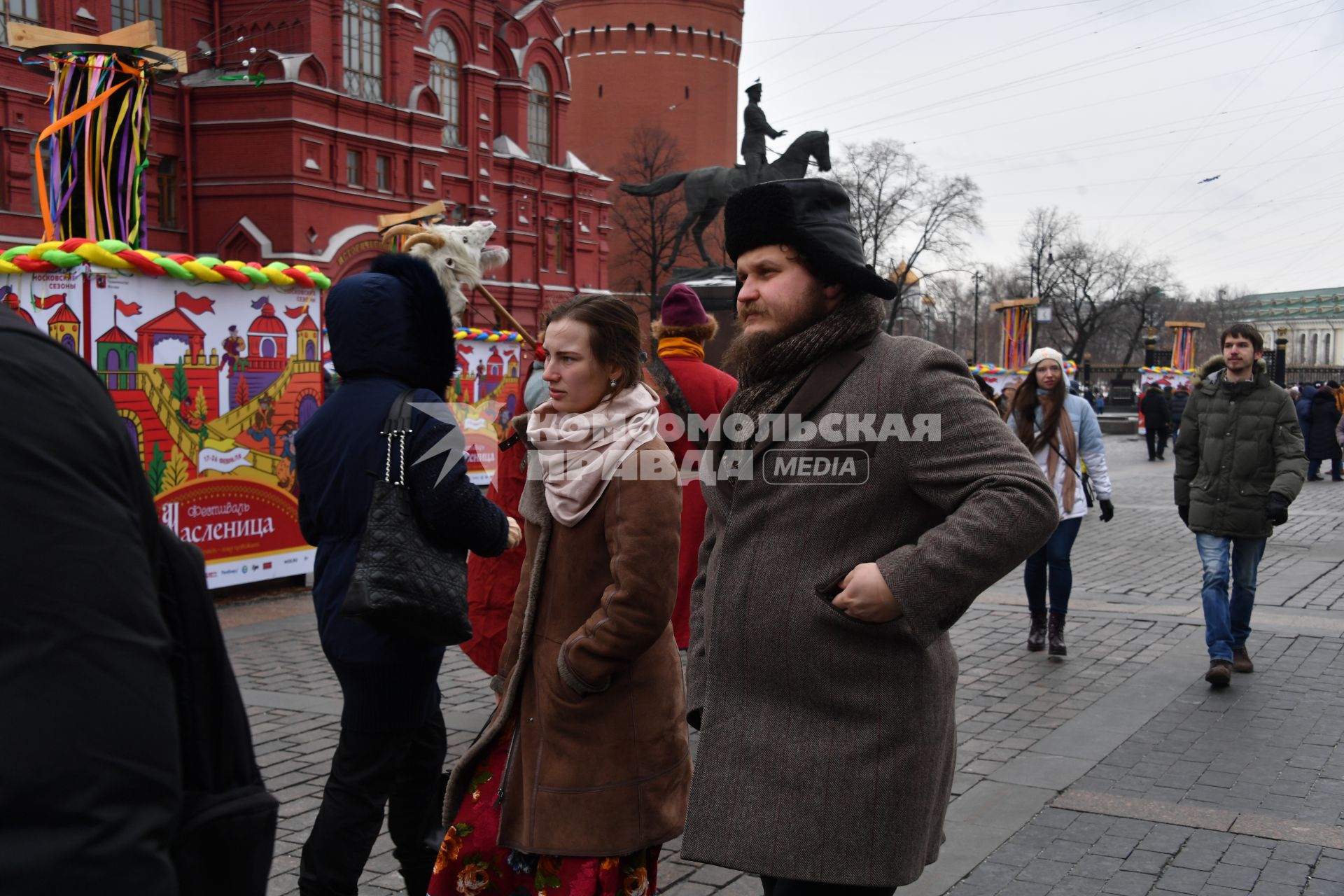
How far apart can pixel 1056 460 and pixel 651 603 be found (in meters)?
5.24

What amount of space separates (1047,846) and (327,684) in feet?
13.3

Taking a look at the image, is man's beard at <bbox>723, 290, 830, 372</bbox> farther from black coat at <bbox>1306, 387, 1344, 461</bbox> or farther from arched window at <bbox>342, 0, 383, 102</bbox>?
arched window at <bbox>342, 0, 383, 102</bbox>

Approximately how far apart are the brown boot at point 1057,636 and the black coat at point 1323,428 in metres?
16.9

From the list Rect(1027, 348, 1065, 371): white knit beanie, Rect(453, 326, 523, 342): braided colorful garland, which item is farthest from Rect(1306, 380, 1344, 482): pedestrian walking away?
Rect(1027, 348, 1065, 371): white knit beanie

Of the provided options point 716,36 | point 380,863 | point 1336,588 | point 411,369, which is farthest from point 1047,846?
point 716,36

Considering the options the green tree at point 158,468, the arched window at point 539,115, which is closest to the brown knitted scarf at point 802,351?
the green tree at point 158,468

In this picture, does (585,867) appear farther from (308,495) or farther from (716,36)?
(716,36)

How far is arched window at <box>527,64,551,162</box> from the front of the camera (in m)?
40.6

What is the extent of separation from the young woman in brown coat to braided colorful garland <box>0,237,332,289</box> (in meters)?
5.97

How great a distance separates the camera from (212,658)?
1.38m

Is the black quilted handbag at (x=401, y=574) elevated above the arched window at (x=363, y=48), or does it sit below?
below

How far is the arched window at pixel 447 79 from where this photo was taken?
115 feet

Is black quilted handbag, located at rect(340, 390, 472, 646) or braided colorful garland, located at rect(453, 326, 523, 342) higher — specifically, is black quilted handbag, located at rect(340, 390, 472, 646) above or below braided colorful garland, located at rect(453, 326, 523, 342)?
below

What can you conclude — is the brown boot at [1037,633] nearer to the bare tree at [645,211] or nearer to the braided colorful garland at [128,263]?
the braided colorful garland at [128,263]
